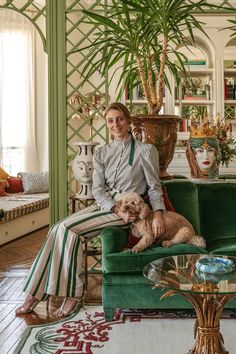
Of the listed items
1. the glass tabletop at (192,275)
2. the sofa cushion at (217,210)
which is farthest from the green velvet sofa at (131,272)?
the glass tabletop at (192,275)

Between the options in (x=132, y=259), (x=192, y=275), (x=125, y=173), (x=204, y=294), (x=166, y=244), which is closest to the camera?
(x=204, y=294)

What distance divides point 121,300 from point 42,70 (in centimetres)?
527

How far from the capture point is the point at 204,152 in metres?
3.48

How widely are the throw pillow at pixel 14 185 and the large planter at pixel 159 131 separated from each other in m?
3.44

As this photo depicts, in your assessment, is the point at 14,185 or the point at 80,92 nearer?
Answer: the point at 14,185

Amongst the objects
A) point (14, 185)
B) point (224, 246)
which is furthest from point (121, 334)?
point (14, 185)

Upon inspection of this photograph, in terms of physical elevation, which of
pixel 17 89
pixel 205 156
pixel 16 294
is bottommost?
pixel 16 294

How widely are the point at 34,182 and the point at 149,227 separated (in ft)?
12.8

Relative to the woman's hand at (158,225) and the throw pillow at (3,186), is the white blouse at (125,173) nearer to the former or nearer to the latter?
the woman's hand at (158,225)

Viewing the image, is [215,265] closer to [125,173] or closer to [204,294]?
[204,294]

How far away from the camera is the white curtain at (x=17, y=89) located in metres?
6.81

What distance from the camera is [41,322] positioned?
2736 millimetres

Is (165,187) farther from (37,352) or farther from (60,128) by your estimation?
(37,352)

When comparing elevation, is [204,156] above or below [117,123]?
below
